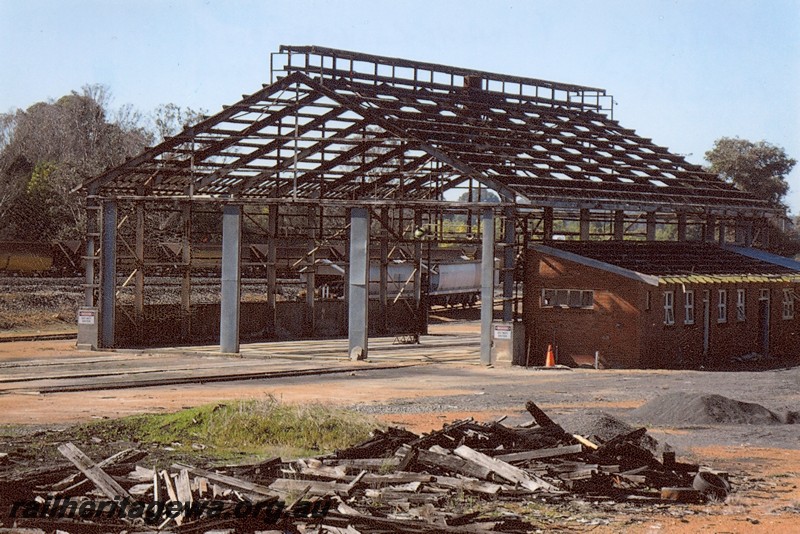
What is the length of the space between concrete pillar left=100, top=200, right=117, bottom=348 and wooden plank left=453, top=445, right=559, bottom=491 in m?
28.0

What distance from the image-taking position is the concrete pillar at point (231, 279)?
42125 mm

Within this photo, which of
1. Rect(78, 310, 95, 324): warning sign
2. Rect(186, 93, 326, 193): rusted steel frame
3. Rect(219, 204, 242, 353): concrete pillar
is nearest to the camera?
Rect(219, 204, 242, 353): concrete pillar

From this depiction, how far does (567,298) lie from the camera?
4016cm

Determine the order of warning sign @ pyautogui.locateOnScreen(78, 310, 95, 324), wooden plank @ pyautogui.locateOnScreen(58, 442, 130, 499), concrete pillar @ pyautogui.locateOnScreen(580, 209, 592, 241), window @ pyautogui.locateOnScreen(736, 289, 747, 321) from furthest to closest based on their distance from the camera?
1. window @ pyautogui.locateOnScreen(736, 289, 747, 321)
2. concrete pillar @ pyautogui.locateOnScreen(580, 209, 592, 241)
3. warning sign @ pyautogui.locateOnScreen(78, 310, 95, 324)
4. wooden plank @ pyautogui.locateOnScreen(58, 442, 130, 499)

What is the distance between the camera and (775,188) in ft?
294

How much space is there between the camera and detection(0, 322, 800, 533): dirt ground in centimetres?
1677

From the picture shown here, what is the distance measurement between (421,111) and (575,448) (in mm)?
29837

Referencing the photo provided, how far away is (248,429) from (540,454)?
19.7 ft

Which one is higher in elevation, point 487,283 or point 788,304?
point 487,283

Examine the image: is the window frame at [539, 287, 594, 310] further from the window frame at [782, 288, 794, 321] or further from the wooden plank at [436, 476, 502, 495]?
the wooden plank at [436, 476, 502, 495]

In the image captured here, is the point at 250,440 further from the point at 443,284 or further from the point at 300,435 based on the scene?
the point at 443,284

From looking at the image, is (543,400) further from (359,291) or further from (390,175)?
(390,175)

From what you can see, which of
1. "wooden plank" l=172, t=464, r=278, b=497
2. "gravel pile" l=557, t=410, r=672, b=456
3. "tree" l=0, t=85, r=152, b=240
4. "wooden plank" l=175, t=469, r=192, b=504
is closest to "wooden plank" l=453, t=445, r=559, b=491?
"gravel pile" l=557, t=410, r=672, b=456

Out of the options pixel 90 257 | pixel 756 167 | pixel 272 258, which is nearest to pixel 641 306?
pixel 272 258
